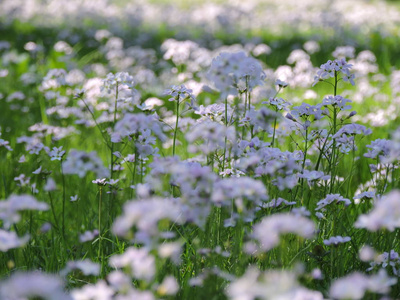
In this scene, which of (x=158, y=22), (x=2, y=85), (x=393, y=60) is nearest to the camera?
(x=2, y=85)

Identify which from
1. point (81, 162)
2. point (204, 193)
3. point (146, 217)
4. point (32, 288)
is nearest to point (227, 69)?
point (204, 193)

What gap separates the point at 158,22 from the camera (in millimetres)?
13703

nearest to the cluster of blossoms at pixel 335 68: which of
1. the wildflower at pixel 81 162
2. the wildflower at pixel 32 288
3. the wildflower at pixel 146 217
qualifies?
the wildflower at pixel 81 162

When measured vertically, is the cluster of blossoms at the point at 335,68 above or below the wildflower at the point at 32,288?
above

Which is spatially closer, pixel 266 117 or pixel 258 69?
pixel 266 117

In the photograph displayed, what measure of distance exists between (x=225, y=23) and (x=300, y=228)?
9198 millimetres

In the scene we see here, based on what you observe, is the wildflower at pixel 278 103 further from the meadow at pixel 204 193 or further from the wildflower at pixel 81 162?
the wildflower at pixel 81 162

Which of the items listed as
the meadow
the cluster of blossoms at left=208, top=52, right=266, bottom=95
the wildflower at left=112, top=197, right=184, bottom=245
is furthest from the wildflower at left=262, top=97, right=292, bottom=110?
the wildflower at left=112, top=197, right=184, bottom=245

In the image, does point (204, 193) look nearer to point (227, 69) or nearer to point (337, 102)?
point (227, 69)

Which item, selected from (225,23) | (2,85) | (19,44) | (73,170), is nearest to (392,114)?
(73,170)

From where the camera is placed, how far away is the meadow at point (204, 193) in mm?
1202

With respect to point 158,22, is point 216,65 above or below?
below

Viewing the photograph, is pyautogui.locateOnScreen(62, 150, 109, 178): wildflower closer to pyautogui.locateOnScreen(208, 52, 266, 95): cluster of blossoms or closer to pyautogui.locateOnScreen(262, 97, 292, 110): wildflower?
pyautogui.locateOnScreen(208, 52, 266, 95): cluster of blossoms

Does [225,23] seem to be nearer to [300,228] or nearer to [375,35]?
[375,35]
